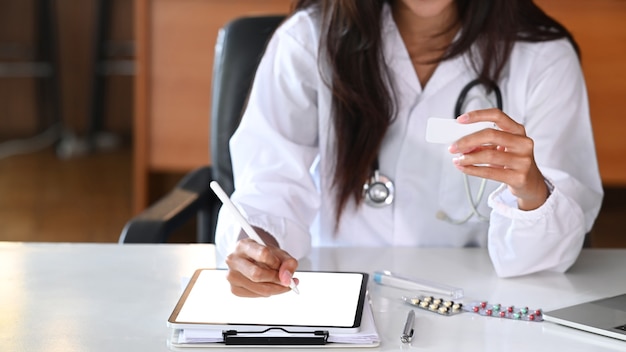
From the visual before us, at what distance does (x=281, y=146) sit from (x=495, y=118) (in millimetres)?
466

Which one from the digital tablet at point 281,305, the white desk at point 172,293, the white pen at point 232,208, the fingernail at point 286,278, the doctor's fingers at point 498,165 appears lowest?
the white desk at point 172,293

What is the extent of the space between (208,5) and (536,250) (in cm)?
227

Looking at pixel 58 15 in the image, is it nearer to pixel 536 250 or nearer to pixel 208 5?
pixel 208 5

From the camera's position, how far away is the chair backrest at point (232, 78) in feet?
6.29

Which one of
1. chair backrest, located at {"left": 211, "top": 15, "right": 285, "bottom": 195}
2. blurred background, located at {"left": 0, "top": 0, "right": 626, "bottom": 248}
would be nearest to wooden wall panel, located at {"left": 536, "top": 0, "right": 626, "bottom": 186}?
blurred background, located at {"left": 0, "top": 0, "right": 626, "bottom": 248}

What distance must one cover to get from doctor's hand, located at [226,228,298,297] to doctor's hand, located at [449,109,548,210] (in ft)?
0.79

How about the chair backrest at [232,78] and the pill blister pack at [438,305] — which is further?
the chair backrest at [232,78]

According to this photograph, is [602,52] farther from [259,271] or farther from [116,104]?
[116,104]

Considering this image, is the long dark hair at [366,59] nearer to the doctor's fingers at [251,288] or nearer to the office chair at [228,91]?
the office chair at [228,91]

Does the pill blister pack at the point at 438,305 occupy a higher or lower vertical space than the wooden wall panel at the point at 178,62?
higher

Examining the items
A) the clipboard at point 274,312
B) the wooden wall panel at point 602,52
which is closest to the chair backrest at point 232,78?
the clipboard at point 274,312

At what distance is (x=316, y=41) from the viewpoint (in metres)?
1.68

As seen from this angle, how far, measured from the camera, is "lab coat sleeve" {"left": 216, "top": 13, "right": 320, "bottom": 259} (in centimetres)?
150

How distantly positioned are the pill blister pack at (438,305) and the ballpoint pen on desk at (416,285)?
0.04 metres
